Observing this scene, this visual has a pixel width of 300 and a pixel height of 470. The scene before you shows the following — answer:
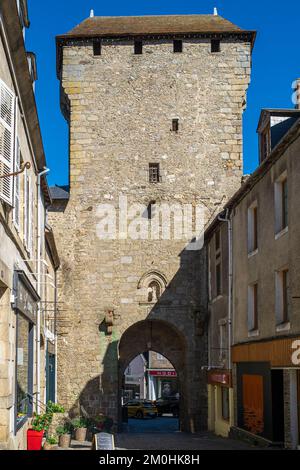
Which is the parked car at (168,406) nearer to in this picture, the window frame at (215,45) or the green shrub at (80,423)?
the green shrub at (80,423)

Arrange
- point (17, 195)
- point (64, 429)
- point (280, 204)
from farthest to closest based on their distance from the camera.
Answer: point (64, 429)
point (280, 204)
point (17, 195)

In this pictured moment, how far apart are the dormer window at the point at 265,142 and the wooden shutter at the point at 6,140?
10001 mm

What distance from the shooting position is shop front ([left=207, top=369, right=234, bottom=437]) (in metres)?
20.9

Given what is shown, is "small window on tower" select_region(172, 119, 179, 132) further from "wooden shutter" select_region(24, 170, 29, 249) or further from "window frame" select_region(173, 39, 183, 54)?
"wooden shutter" select_region(24, 170, 29, 249)

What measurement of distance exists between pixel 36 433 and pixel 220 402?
9.53 metres

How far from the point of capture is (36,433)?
14.1 metres

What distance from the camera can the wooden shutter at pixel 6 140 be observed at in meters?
9.70

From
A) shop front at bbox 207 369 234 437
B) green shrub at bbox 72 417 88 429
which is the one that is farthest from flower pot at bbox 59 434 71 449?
shop front at bbox 207 369 234 437

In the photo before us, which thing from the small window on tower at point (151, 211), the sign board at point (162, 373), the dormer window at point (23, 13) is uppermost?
the dormer window at point (23, 13)

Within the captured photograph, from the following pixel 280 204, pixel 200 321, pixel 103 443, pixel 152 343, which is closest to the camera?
pixel 103 443

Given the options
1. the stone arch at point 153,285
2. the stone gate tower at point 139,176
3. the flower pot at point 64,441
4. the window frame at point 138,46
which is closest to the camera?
the flower pot at point 64,441

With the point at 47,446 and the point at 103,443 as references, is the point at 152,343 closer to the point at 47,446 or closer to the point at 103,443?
the point at 47,446

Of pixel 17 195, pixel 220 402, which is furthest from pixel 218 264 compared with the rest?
pixel 17 195

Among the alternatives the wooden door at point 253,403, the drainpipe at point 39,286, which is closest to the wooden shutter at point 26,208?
the drainpipe at point 39,286
